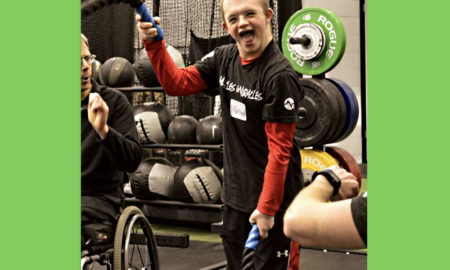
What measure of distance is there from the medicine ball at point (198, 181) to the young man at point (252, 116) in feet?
6.23

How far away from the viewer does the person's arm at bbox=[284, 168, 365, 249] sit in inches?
35.8

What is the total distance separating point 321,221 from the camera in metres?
0.92

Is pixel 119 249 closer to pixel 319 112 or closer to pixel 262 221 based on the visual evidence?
pixel 262 221

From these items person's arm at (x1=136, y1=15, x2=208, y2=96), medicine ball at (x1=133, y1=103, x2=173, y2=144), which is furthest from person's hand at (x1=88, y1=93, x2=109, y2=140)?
medicine ball at (x1=133, y1=103, x2=173, y2=144)

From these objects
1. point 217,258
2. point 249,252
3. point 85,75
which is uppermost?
point 85,75

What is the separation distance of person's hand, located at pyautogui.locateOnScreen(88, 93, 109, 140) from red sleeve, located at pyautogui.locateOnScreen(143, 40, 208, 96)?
0.28 m

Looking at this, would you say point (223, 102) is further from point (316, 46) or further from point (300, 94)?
point (316, 46)

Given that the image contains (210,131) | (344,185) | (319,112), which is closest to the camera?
(344,185)

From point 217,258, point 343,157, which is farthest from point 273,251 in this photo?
point 217,258

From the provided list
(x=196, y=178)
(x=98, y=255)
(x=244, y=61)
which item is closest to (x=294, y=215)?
(x=244, y=61)

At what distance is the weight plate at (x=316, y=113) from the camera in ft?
8.13

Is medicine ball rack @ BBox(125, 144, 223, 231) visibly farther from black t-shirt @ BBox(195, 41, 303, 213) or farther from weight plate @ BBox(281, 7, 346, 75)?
black t-shirt @ BBox(195, 41, 303, 213)

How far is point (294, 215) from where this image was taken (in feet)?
3.12

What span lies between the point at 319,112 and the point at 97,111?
1317mm
